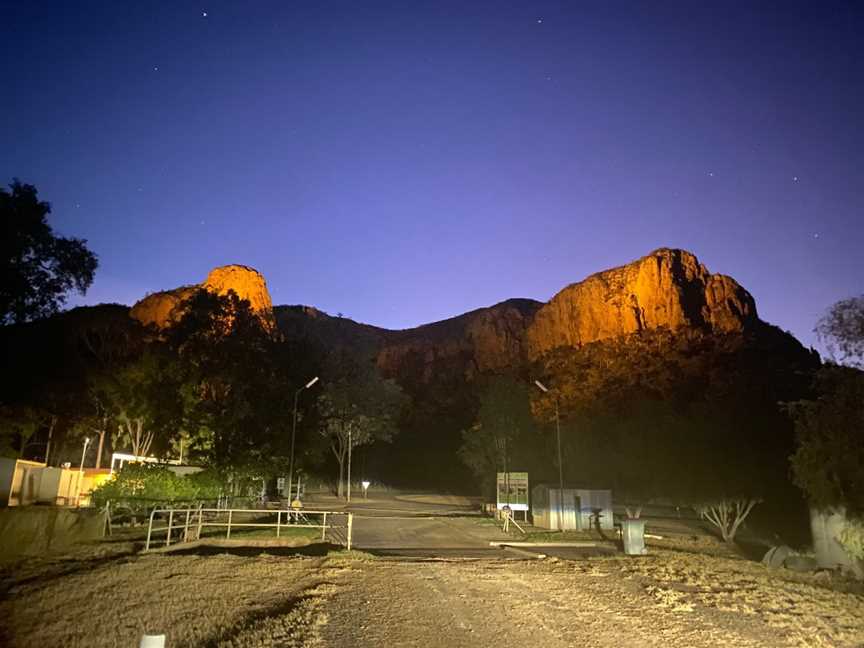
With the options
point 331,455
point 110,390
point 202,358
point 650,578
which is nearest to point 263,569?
point 650,578

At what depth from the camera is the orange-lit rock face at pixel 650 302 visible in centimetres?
9194

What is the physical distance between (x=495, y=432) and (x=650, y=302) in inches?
2180

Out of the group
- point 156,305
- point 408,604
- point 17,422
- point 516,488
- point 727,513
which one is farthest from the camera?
point 156,305

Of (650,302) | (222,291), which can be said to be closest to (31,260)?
(222,291)

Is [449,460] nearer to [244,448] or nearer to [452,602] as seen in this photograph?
[244,448]

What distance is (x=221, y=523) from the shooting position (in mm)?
22078

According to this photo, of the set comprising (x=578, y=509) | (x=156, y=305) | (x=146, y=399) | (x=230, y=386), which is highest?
(x=156, y=305)

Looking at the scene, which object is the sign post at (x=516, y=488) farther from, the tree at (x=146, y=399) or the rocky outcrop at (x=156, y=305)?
the rocky outcrop at (x=156, y=305)

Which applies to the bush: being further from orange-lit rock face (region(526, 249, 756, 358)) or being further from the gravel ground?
orange-lit rock face (region(526, 249, 756, 358))

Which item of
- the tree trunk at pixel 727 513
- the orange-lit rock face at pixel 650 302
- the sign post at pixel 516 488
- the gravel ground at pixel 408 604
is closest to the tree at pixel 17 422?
the gravel ground at pixel 408 604

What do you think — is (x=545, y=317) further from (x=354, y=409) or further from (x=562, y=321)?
(x=354, y=409)

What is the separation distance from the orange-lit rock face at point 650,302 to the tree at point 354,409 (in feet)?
159

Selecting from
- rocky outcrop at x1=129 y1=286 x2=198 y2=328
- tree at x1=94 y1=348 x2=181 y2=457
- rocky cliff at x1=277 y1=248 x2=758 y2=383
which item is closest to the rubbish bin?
tree at x1=94 y1=348 x2=181 y2=457

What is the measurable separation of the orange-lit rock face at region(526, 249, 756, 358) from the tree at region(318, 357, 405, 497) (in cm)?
4851
